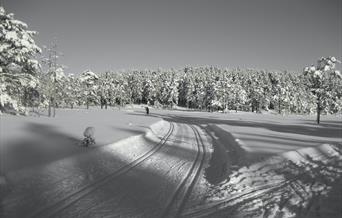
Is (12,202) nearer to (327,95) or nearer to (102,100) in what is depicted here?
(327,95)

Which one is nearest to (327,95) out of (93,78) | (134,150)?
(134,150)

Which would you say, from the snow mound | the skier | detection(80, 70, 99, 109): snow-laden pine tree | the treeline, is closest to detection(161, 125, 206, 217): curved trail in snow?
the snow mound

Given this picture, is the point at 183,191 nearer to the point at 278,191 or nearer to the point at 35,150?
the point at 278,191

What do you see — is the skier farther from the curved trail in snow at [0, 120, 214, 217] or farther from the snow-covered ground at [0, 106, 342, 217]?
the curved trail in snow at [0, 120, 214, 217]

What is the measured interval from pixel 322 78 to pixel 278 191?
131ft

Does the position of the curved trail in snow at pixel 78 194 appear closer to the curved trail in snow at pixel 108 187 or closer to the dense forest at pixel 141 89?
the curved trail in snow at pixel 108 187

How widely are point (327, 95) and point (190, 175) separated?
39.9m

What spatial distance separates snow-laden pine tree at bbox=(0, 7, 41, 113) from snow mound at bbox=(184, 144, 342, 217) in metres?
21.7

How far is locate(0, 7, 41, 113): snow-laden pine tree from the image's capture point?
1050 inches

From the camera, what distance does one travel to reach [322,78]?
145ft

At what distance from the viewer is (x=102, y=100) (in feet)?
376

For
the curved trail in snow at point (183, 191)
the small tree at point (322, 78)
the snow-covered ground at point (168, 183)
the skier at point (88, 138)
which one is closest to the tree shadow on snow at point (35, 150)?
the snow-covered ground at point (168, 183)

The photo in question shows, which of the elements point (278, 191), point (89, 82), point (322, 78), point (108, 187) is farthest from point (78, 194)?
point (89, 82)

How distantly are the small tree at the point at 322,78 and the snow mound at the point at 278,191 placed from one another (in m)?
32.7
